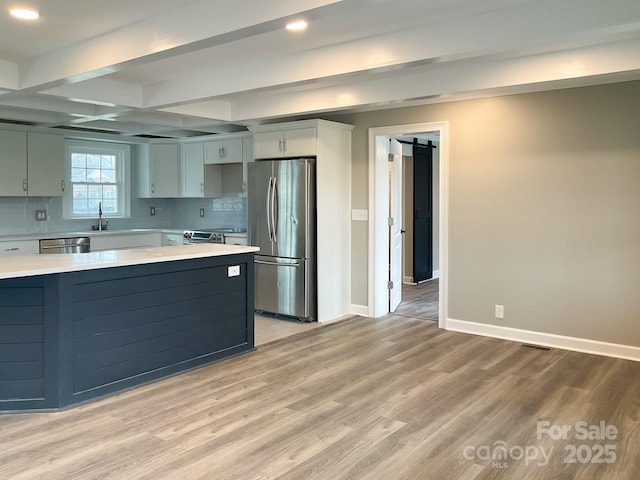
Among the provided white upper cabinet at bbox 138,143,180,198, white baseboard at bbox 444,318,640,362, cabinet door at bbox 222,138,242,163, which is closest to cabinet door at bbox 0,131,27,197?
white upper cabinet at bbox 138,143,180,198

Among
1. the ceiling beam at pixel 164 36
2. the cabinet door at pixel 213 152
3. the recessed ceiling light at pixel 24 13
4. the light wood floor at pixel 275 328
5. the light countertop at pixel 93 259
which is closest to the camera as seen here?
the ceiling beam at pixel 164 36

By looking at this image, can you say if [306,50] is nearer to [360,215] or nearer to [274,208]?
[274,208]

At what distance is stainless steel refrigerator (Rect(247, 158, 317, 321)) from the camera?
224 inches

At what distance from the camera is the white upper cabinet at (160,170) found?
762cm

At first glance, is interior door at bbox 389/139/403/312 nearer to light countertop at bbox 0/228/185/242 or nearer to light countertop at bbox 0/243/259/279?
light countertop at bbox 0/243/259/279

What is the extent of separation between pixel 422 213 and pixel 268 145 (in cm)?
328

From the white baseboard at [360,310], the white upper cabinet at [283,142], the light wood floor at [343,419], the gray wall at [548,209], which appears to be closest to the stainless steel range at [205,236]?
the white upper cabinet at [283,142]

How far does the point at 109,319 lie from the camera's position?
3.66m

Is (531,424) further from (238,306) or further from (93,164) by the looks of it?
(93,164)

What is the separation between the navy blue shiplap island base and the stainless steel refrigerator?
123cm

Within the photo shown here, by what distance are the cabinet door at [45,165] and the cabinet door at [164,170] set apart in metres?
1.31

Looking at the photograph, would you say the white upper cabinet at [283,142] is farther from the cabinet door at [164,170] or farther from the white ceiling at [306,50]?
the cabinet door at [164,170]

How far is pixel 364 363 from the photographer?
439 cm

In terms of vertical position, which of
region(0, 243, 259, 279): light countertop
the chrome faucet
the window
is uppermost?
the window
